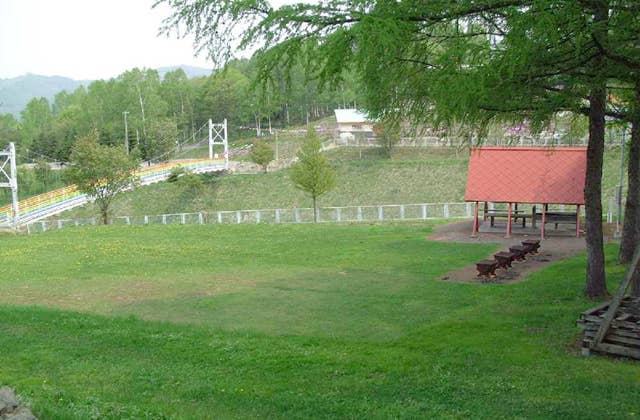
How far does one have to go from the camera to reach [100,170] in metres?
40.3

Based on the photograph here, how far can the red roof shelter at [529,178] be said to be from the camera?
79.2 feet

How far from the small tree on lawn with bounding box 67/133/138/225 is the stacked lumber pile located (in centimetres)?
3456

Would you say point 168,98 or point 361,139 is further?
point 168,98

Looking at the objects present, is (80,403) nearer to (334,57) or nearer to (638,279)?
(334,57)

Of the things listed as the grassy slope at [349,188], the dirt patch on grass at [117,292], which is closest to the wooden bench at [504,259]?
the dirt patch on grass at [117,292]

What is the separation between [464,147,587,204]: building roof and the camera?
24.1 meters

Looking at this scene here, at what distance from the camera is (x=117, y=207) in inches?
2191

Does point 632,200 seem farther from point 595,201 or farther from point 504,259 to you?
point 595,201

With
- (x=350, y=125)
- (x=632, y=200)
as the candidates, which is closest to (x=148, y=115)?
(x=350, y=125)

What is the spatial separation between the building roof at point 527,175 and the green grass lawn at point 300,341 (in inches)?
156

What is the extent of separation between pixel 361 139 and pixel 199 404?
59.2m

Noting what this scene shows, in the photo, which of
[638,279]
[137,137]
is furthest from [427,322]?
[137,137]

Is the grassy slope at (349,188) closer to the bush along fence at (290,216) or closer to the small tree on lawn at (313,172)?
the bush along fence at (290,216)

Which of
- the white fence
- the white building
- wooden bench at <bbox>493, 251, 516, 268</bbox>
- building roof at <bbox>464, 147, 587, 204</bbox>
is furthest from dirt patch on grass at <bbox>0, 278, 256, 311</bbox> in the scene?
the white building
